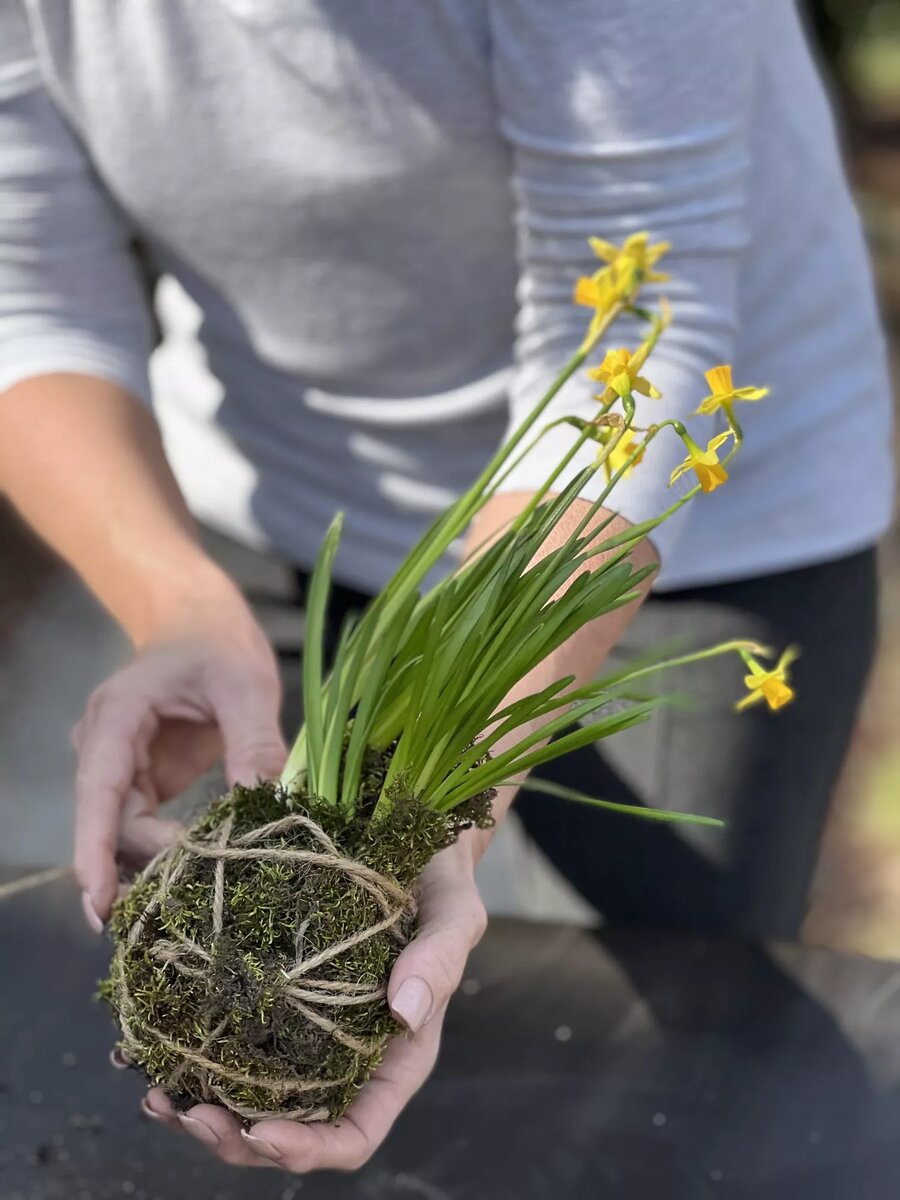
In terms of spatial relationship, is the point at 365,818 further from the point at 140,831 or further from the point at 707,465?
the point at 707,465

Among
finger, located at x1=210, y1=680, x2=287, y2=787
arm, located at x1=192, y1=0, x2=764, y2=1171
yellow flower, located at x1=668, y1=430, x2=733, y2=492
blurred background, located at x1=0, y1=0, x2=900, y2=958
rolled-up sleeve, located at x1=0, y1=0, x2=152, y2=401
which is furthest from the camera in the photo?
blurred background, located at x1=0, y1=0, x2=900, y2=958

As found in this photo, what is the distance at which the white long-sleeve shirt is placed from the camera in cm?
82

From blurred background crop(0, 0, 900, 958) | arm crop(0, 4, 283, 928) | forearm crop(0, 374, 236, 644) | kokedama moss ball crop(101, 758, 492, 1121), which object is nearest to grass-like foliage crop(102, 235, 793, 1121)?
kokedama moss ball crop(101, 758, 492, 1121)

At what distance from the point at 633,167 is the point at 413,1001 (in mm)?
541

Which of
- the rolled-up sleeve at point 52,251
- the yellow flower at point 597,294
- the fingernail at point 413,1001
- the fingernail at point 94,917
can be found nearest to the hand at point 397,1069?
the fingernail at point 413,1001

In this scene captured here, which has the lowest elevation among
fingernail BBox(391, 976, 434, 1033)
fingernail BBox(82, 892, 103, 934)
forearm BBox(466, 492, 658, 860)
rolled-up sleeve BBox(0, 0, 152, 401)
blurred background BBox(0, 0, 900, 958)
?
blurred background BBox(0, 0, 900, 958)

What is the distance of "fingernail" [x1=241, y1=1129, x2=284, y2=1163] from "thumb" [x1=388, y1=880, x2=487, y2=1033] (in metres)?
0.10

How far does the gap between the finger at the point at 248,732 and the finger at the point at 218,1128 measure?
215mm

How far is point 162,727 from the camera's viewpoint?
0.92 m

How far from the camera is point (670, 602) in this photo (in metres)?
1.10

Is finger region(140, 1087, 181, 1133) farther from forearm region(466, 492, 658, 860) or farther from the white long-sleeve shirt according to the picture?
the white long-sleeve shirt

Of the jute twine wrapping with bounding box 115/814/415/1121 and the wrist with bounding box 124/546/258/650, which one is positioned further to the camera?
the wrist with bounding box 124/546/258/650

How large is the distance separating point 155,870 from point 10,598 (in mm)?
2143

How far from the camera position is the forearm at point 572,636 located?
0.77 metres
